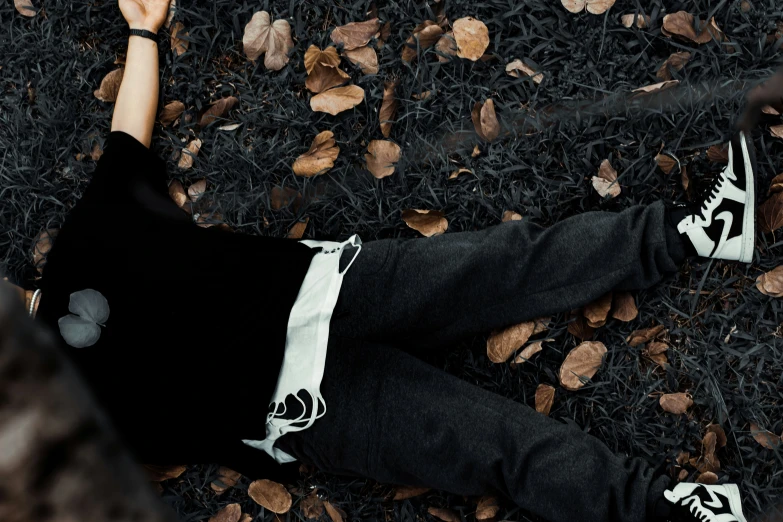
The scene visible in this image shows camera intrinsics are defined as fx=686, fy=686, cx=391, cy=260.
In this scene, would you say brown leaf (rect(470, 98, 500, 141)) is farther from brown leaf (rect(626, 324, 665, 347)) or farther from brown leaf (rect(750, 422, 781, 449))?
brown leaf (rect(750, 422, 781, 449))

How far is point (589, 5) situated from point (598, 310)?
832 millimetres

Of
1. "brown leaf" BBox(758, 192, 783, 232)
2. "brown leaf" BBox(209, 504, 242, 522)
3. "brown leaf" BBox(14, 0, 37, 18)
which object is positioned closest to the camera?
"brown leaf" BBox(758, 192, 783, 232)

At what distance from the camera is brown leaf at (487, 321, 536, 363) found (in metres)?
1.86

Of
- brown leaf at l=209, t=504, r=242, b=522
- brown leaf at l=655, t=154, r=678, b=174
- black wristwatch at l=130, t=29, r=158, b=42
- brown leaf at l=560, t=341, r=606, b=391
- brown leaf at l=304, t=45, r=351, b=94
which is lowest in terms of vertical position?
brown leaf at l=209, t=504, r=242, b=522

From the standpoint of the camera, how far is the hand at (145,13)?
6.77 ft

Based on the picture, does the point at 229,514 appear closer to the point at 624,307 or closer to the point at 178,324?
the point at 178,324

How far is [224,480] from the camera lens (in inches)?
77.8

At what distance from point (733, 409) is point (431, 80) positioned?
3.93 feet

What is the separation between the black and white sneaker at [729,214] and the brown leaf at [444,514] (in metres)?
0.95

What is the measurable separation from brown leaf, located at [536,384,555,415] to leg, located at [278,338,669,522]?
126 millimetres

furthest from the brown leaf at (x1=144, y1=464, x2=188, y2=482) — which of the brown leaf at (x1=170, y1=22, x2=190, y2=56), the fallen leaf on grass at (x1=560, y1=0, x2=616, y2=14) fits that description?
the fallen leaf on grass at (x1=560, y1=0, x2=616, y2=14)

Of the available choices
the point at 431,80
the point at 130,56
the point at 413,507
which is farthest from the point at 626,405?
the point at 130,56

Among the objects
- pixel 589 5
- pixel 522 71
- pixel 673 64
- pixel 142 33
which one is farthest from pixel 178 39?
pixel 673 64

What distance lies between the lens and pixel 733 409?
69.9 inches
